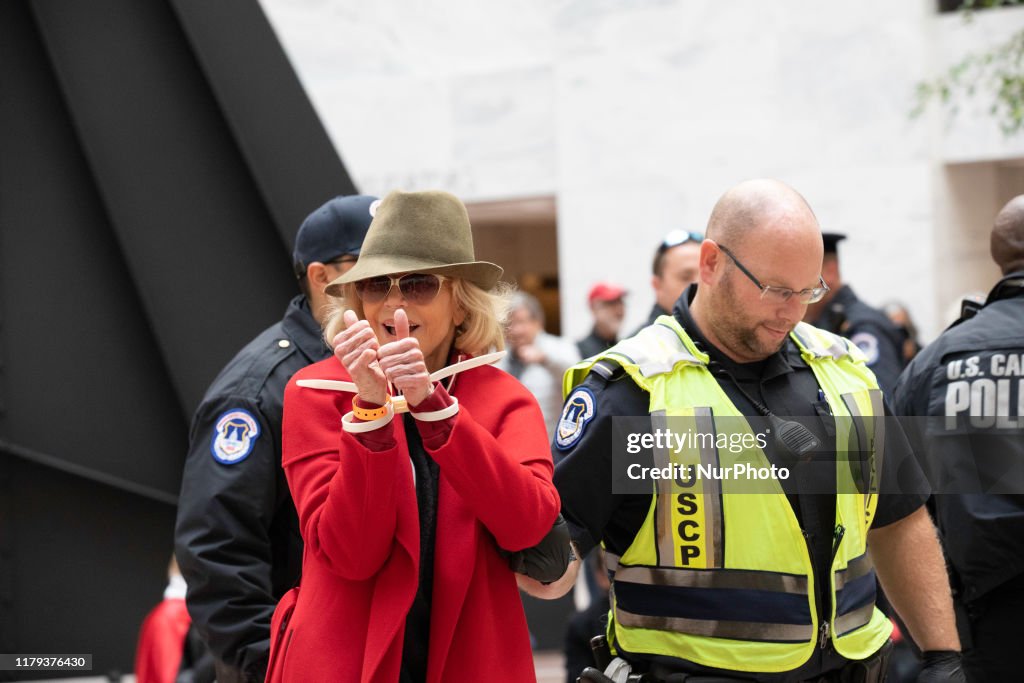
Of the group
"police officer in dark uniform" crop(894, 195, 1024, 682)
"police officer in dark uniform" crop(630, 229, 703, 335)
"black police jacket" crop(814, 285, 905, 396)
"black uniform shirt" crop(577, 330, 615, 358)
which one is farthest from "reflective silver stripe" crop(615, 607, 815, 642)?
"black uniform shirt" crop(577, 330, 615, 358)

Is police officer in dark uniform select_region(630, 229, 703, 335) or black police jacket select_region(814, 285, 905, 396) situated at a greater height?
police officer in dark uniform select_region(630, 229, 703, 335)

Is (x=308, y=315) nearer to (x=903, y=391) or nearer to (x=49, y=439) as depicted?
(x=903, y=391)

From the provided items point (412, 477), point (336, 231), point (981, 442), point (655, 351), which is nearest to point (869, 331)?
point (981, 442)

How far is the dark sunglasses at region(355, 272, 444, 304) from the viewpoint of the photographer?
2891 mm

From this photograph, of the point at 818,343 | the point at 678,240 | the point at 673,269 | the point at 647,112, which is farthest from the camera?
the point at 647,112

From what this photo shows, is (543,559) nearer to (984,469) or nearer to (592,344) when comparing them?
(984,469)

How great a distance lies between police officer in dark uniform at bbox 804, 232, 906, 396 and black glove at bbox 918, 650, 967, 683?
3103 mm

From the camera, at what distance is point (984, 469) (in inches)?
160

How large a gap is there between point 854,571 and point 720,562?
38 centimetres

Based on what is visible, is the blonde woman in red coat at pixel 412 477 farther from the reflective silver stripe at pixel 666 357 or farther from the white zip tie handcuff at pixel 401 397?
the reflective silver stripe at pixel 666 357

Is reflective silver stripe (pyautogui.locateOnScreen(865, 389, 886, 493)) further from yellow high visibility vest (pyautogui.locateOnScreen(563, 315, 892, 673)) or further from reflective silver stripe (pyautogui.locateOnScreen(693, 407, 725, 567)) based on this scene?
reflective silver stripe (pyautogui.locateOnScreen(693, 407, 725, 567))

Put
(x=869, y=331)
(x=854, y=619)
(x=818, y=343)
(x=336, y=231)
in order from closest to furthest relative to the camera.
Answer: (x=854, y=619)
(x=818, y=343)
(x=336, y=231)
(x=869, y=331)

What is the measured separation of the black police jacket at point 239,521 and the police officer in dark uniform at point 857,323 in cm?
357

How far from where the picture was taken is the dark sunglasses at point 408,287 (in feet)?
9.48
